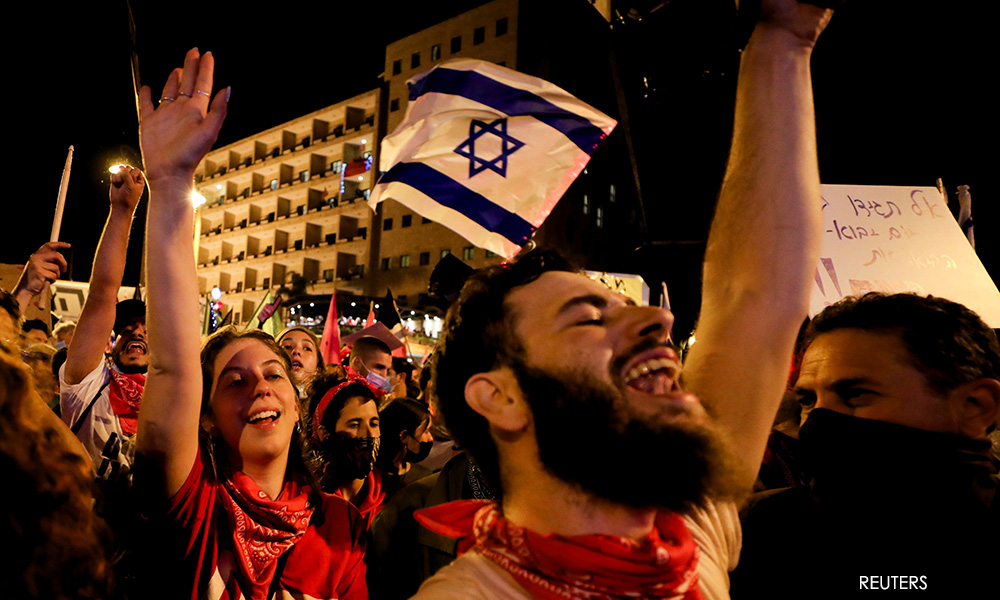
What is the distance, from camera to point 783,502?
222cm

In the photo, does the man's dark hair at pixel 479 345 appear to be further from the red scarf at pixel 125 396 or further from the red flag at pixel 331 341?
the red flag at pixel 331 341

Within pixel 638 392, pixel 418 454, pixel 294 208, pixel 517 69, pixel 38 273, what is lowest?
pixel 418 454

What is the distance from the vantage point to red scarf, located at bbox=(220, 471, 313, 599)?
7.04 feet

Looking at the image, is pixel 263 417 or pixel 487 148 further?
pixel 487 148

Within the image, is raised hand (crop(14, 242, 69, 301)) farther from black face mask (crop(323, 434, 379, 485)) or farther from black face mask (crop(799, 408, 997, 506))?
black face mask (crop(799, 408, 997, 506))

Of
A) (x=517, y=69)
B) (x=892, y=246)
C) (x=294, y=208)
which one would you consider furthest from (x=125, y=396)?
(x=294, y=208)

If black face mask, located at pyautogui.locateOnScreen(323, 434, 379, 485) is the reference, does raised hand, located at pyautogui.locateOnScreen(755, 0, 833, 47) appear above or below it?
above

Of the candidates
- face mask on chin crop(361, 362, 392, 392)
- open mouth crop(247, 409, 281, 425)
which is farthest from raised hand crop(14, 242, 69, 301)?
face mask on chin crop(361, 362, 392, 392)

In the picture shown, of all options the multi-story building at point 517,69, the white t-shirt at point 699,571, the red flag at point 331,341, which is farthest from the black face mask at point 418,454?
the multi-story building at point 517,69

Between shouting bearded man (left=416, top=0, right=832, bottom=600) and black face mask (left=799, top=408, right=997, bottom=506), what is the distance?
468 mm

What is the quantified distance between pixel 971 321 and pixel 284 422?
9.21ft

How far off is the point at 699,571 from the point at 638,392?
493 millimetres

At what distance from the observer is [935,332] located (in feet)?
6.76

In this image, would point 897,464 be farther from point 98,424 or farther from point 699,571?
point 98,424
